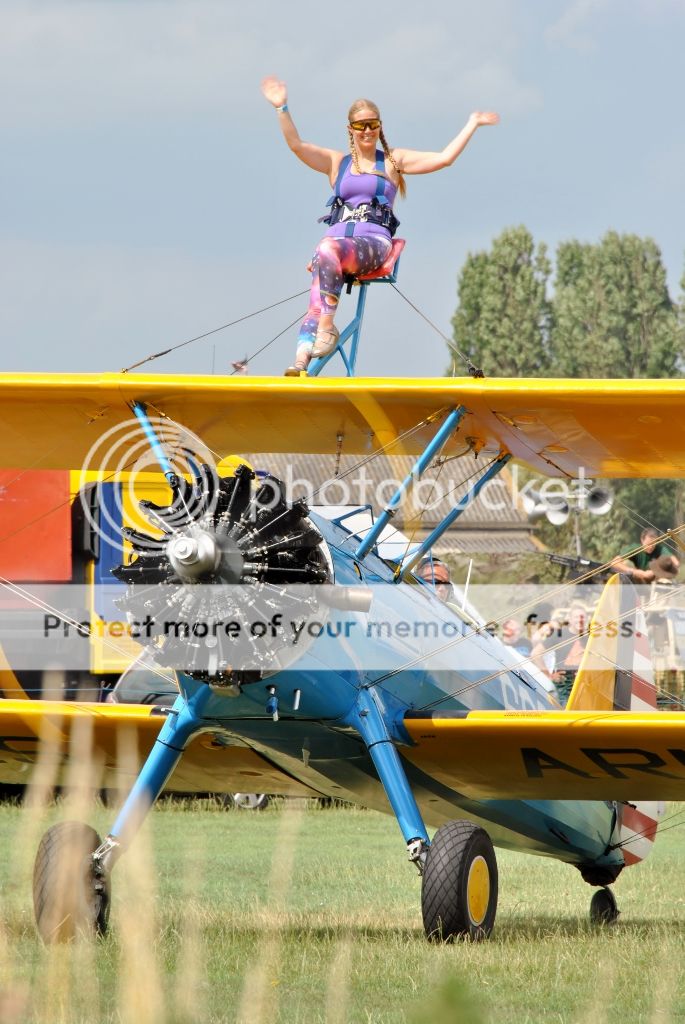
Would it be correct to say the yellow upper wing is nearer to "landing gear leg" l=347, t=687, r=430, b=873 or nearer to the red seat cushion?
the red seat cushion

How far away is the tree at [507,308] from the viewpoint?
2002 inches

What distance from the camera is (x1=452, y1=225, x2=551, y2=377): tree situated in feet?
167

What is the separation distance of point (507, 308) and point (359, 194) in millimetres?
45304

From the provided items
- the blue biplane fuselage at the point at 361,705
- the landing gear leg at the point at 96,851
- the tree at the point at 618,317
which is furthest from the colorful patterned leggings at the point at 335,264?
the tree at the point at 618,317

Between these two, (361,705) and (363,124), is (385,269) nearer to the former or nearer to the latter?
(363,124)

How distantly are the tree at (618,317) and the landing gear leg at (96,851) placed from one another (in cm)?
4290

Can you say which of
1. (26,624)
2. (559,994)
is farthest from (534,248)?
(559,994)

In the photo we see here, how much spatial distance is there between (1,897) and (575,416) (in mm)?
3509

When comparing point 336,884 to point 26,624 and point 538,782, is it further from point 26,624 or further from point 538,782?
point 26,624

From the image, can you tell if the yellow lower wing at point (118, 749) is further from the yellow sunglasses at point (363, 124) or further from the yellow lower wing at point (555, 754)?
the yellow sunglasses at point (363, 124)

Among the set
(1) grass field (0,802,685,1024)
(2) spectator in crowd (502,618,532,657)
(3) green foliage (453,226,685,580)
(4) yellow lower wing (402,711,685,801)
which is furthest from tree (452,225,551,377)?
(4) yellow lower wing (402,711,685,801)

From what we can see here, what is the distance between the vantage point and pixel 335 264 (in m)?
6.72

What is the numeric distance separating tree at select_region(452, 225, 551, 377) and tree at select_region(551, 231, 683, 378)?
2.65ft

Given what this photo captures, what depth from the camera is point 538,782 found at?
21.9 feet
